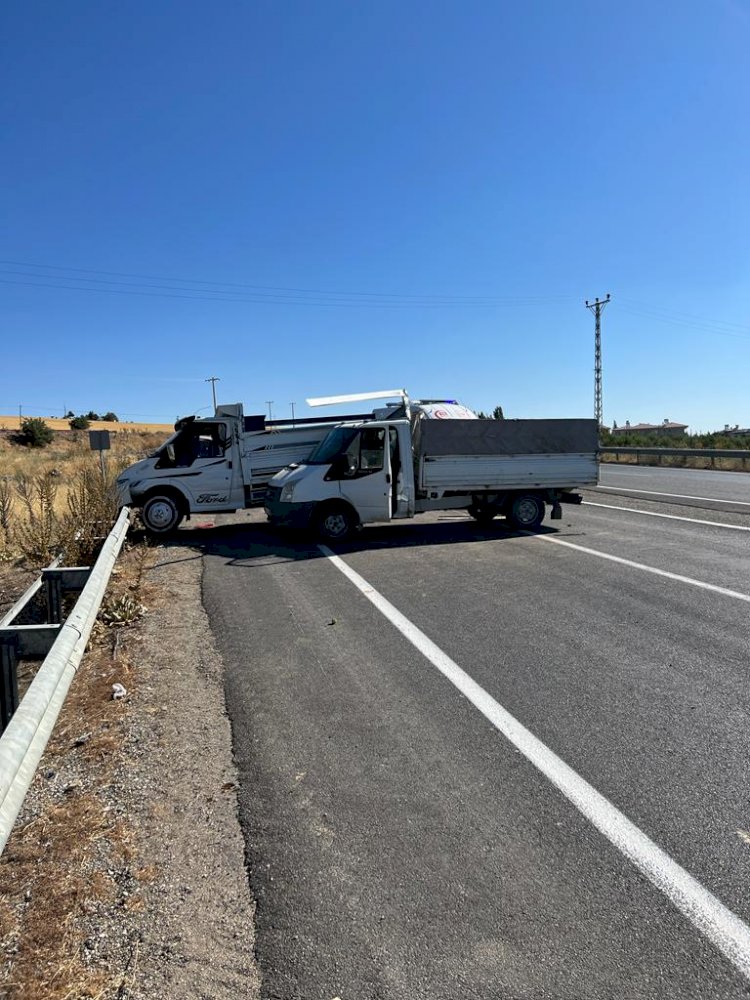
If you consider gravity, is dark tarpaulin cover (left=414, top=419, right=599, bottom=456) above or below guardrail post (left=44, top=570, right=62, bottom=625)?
above

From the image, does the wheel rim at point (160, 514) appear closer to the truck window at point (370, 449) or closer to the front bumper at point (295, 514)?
the front bumper at point (295, 514)

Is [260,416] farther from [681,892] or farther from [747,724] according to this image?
[681,892]

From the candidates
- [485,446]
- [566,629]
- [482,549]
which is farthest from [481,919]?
[485,446]

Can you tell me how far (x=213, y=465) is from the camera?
14.5m

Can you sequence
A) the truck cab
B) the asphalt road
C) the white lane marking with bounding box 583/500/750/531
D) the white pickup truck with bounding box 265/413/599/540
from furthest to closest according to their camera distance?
the truck cab → the white lane marking with bounding box 583/500/750/531 → the white pickup truck with bounding box 265/413/599/540 → the asphalt road

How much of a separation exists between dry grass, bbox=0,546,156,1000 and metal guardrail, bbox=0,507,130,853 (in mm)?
656

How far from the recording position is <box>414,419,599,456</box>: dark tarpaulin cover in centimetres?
1262

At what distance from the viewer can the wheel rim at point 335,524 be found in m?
12.4

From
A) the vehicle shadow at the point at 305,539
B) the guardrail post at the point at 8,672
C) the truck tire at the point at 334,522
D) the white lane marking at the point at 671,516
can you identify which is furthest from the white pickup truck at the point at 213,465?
the guardrail post at the point at 8,672

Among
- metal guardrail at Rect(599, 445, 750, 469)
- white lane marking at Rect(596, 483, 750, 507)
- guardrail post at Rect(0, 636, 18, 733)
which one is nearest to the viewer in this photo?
guardrail post at Rect(0, 636, 18, 733)

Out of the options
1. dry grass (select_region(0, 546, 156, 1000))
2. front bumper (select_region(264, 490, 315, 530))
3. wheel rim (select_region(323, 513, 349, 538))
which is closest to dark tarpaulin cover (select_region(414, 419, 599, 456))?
wheel rim (select_region(323, 513, 349, 538))

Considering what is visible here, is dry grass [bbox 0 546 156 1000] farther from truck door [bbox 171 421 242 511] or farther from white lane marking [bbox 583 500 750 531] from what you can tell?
white lane marking [bbox 583 500 750 531]

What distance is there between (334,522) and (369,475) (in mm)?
1031

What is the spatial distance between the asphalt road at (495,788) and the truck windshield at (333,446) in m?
4.31
